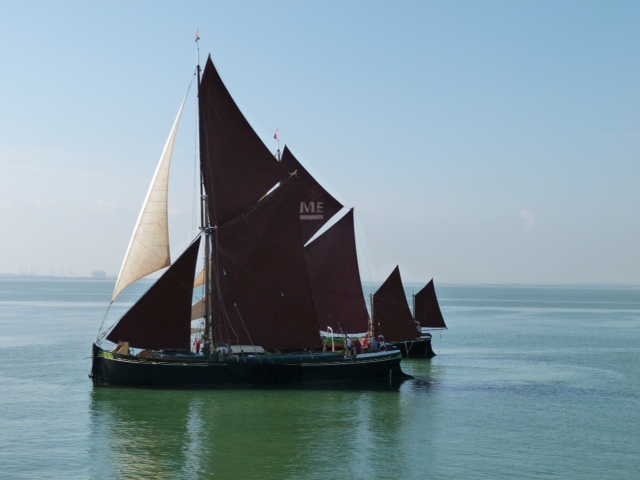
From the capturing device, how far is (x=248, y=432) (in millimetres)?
37844

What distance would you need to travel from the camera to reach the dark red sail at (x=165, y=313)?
47094 millimetres

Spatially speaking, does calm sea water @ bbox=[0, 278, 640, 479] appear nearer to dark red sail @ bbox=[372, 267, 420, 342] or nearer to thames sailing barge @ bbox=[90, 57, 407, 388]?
thames sailing barge @ bbox=[90, 57, 407, 388]

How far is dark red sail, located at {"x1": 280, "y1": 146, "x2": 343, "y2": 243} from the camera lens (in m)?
59.3

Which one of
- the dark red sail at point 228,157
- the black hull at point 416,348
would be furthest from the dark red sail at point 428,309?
the dark red sail at point 228,157

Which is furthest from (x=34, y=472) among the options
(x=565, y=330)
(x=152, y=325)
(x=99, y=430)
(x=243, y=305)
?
(x=565, y=330)

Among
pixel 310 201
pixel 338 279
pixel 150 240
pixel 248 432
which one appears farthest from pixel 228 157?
pixel 248 432

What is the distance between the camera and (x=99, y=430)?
3812cm

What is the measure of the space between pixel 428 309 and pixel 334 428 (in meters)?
41.5

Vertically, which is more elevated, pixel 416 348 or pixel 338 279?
pixel 338 279

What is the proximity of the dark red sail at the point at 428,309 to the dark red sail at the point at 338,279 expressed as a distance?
63.5 feet

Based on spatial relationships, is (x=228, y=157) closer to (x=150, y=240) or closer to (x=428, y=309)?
(x=150, y=240)

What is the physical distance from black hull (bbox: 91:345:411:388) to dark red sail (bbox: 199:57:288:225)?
27.8 feet

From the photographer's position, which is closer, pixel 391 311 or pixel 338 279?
pixel 338 279

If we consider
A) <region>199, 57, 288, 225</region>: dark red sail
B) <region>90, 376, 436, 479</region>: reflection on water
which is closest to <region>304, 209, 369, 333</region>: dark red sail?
<region>90, 376, 436, 479</region>: reflection on water
